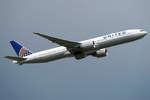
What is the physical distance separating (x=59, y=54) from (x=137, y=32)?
45.7 feet

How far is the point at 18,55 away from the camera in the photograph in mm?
75250

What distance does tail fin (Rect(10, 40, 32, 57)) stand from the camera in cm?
7381

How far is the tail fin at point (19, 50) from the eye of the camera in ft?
242

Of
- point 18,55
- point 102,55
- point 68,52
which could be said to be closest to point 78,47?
point 68,52

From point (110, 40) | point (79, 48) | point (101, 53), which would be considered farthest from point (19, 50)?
point (110, 40)

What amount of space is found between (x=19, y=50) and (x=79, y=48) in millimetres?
14523

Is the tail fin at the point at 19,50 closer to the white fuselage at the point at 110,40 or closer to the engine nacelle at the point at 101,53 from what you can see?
the white fuselage at the point at 110,40

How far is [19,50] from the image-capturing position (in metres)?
75.4

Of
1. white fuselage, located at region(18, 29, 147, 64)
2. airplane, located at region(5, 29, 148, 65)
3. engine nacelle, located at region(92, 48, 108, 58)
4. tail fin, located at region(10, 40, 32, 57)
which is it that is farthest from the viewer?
tail fin, located at region(10, 40, 32, 57)

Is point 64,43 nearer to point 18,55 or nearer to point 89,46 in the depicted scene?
point 89,46

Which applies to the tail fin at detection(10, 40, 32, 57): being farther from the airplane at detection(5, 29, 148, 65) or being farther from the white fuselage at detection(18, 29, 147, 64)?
the white fuselage at detection(18, 29, 147, 64)

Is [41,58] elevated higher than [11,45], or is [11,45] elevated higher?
[11,45]

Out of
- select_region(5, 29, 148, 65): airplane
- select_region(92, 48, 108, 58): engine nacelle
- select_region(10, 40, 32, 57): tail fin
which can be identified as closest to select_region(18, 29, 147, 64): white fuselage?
select_region(5, 29, 148, 65): airplane

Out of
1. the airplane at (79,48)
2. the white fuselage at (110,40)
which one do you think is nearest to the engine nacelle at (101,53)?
the airplane at (79,48)
